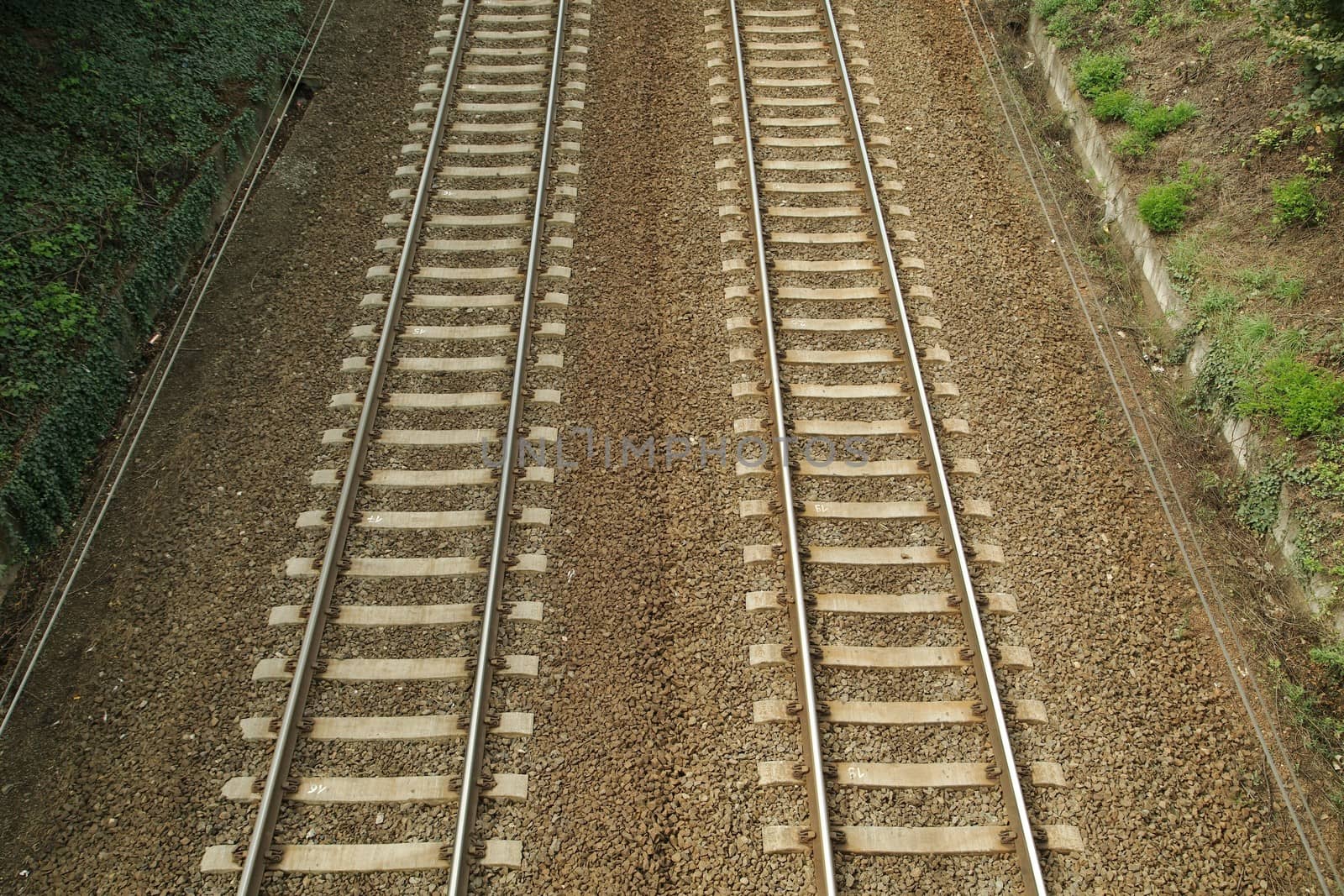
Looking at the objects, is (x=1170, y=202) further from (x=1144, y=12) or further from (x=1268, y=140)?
(x=1144, y=12)

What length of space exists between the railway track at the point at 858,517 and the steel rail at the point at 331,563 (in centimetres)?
340

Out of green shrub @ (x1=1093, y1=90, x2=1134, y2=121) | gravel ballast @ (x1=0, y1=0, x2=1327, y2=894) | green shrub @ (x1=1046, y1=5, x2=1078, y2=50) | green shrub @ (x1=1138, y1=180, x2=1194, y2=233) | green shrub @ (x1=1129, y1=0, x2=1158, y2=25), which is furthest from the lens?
green shrub @ (x1=1046, y1=5, x2=1078, y2=50)

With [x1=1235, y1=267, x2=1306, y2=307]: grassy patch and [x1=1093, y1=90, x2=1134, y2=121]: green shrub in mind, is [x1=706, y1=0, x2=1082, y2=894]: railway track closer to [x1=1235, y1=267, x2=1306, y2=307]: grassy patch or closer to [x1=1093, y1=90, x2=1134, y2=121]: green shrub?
[x1=1093, y1=90, x2=1134, y2=121]: green shrub

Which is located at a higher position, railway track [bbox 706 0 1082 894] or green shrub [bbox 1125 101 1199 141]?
green shrub [bbox 1125 101 1199 141]

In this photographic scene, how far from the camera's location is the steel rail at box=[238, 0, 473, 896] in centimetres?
539

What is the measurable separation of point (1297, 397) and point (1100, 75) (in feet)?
17.3

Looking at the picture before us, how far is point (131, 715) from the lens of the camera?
237 inches

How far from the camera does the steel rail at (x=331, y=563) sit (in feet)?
17.7

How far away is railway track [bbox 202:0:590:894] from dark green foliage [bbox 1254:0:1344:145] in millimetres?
7819

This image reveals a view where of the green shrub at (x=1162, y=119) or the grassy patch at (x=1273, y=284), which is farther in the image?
the green shrub at (x=1162, y=119)

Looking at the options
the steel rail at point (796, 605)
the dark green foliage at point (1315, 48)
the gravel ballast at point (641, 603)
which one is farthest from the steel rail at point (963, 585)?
the dark green foliage at point (1315, 48)

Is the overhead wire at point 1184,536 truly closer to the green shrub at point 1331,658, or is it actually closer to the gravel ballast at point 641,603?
the gravel ballast at point 641,603

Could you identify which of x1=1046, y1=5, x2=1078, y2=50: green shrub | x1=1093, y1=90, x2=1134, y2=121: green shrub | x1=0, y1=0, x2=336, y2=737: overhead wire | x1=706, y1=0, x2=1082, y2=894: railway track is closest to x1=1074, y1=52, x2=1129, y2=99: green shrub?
x1=1093, y1=90, x2=1134, y2=121: green shrub

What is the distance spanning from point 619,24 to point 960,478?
346 inches
